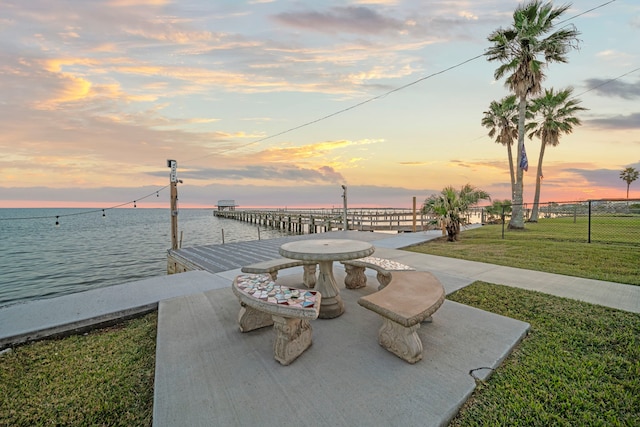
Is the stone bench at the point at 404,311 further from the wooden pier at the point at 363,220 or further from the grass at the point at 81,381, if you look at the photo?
the wooden pier at the point at 363,220

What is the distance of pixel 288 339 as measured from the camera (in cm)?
251

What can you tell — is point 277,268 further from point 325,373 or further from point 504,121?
point 504,121

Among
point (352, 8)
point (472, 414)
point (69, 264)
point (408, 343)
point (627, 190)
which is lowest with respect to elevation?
point (69, 264)

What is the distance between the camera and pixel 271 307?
8.03ft

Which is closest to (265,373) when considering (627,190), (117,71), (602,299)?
(602,299)

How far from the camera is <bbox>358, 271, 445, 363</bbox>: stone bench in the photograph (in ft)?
7.79

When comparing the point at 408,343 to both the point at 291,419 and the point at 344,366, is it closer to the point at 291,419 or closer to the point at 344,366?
the point at 344,366

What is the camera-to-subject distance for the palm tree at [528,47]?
502 inches

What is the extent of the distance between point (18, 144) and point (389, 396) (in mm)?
14037

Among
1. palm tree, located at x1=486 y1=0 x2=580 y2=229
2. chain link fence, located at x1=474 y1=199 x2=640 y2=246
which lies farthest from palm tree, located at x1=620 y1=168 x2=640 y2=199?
palm tree, located at x1=486 y1=0 x2=580 y2=229

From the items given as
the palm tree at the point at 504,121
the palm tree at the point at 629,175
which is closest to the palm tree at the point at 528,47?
the palm tree at the point at 504,121

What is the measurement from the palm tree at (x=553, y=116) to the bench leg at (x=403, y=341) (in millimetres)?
20662

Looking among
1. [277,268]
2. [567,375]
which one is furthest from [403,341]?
[277,268]

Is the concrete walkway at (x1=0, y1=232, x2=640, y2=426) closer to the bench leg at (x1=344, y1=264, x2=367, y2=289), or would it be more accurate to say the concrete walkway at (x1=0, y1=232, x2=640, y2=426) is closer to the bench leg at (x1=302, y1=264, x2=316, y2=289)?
the bench leg at (x1=344, y1=264, x2=367, y2=289)
